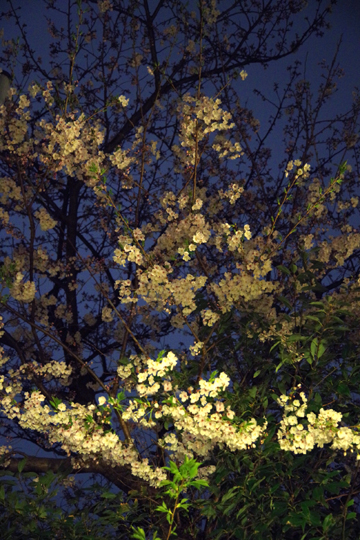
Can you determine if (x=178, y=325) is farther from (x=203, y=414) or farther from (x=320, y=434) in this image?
(x=320, y=434)

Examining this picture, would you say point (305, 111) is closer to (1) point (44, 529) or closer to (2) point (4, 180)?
(2) point (4, 180)

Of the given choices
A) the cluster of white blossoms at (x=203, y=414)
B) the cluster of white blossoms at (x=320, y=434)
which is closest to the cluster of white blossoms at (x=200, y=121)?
the cluster of white blossoms at (x=203, y=414)

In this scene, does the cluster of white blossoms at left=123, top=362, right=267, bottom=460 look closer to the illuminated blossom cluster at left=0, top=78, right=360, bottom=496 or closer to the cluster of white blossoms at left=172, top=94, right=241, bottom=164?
the illuminated blossom cluster at left=0, top=78, right=360, bottom=496

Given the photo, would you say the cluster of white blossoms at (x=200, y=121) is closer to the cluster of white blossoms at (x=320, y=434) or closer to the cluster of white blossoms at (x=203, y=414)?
the cluster of white blossoms at (x=203, y=414)

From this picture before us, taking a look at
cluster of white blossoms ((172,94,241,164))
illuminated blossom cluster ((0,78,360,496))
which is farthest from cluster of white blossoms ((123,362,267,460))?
cluster of white blossoms ((172,94,241,164))

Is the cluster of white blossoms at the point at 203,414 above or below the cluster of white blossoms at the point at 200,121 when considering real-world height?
below

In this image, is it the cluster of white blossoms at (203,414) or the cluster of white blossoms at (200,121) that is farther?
the cluster of white blossoms at (200,121)

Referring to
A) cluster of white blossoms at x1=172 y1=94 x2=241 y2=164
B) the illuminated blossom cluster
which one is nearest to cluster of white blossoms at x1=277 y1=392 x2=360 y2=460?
the illuminated blossom cluster

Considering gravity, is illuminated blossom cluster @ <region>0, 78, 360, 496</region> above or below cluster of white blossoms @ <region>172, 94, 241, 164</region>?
below

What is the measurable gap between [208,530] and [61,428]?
1.20 metres

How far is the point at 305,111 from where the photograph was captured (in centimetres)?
436

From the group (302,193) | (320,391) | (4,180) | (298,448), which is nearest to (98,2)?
(4,180)

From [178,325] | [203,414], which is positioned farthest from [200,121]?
[203,414]

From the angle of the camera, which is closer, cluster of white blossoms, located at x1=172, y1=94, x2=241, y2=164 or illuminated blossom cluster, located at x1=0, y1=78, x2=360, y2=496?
illuminated blossom cluster, located at x1=0, y1=78, x2=360, y2=496
